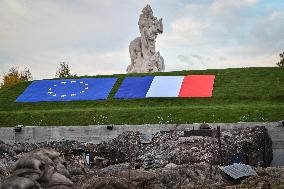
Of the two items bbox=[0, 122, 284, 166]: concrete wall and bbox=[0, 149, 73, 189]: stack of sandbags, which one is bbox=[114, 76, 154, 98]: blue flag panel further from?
bbox=[0, 149, 73, 189]: stack of sandbags

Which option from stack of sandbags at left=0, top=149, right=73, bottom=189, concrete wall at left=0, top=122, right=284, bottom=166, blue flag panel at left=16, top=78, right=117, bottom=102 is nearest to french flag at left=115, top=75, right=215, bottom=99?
blue flag panel at left=16, top=78, right=117, bottom=102

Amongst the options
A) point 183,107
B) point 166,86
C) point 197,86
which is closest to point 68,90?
point 166,86

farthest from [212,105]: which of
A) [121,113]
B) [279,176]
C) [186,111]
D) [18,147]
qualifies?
[279,176]

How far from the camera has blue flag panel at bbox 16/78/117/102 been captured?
43225 mm

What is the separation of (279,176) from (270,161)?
10436 millimetres

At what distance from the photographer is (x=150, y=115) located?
35.1 meters

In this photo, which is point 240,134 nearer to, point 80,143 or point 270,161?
point 270,161

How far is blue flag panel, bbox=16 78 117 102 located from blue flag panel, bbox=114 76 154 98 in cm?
120

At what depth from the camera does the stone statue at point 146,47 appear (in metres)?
55.5

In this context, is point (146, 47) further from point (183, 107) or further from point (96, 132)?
point (96, 132)

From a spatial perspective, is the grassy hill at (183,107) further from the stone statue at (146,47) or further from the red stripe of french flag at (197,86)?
the stone statue at (146,47)

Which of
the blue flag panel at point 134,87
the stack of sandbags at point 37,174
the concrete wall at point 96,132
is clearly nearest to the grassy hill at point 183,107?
the blue flag panel at point 134,87

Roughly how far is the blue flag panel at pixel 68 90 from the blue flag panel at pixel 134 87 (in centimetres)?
120

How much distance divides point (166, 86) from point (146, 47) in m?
13.9
